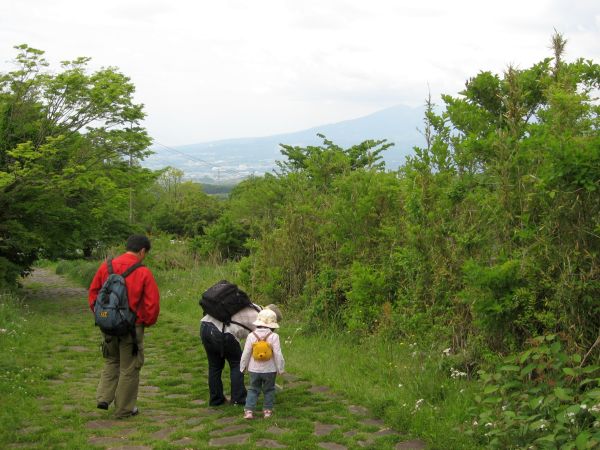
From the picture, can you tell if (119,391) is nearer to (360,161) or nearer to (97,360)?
(97,360)

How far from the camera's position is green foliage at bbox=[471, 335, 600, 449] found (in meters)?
5.05

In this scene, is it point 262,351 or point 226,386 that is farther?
point 226,386

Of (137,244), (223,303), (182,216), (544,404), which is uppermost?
(182,216)

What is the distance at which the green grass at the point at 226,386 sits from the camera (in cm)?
625

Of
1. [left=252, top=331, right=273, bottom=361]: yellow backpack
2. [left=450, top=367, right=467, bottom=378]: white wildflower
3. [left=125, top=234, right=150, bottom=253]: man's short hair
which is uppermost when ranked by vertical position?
[left=125, top=234, right=150, bottom=253]: man's short hair

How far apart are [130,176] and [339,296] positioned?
10.9 metres

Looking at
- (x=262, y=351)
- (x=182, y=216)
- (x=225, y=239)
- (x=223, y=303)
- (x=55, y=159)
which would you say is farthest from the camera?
(x=182, y=216)

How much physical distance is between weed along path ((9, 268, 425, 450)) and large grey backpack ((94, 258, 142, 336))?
1003 mm

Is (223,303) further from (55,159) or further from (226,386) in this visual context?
(55,159)

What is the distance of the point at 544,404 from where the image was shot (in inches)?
214

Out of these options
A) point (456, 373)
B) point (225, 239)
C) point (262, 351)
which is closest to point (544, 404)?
point (456, 373)

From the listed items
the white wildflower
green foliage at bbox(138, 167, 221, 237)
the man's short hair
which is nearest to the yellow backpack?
the man's short hair

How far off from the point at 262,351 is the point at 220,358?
0.84m

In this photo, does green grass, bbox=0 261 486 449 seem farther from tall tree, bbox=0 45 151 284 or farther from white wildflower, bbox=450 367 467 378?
tall tree, bbox=0 45 151 284
